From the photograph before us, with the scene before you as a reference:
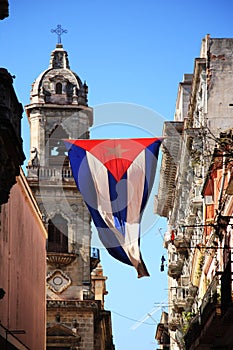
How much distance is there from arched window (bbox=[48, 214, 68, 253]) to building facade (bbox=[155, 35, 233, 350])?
611 cm

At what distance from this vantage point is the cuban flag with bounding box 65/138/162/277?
102ft

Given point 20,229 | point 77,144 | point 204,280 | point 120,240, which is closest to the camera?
point 120,240

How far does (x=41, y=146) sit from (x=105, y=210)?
110ft

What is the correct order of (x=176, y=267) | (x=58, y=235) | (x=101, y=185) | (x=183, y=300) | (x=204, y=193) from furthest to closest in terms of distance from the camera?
(x=58, y=235) → (x=176, y=267) → (x=183, y=300) → (x=204, y=193) → (x=101, y=185)

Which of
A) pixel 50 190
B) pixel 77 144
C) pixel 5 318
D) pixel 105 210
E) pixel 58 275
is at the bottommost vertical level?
pixel 5 318

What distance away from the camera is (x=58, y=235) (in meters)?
64.8

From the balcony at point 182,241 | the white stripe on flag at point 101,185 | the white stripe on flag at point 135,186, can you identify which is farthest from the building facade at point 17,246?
the balcony at point 182,241

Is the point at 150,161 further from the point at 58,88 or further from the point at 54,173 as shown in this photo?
the point at 58,88

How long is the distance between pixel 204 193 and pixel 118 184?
4.87 metres

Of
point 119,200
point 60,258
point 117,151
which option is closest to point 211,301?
point 119,200

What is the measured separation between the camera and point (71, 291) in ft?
209

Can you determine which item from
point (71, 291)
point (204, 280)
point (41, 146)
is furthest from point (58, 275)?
point (204, 280)

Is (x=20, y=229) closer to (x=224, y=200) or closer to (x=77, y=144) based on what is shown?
(x=77, y=144)

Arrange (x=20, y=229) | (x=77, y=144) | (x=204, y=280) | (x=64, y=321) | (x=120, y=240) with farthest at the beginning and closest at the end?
(x=64, y=321) → (x=204, y=280) → (x=20, y=229) → (x=77, y=144) → (x=120, y=240)
